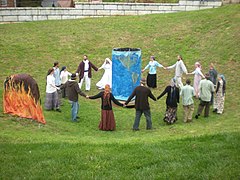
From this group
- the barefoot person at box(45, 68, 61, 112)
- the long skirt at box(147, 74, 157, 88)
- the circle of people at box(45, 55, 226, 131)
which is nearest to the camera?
the circle of people at box(45, 55, 226, 131)

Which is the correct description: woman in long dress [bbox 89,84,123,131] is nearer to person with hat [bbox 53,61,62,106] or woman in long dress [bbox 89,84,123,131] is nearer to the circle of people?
the circle of people

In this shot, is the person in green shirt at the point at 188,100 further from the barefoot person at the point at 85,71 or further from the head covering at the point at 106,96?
the barefoot person at the point at 85,71

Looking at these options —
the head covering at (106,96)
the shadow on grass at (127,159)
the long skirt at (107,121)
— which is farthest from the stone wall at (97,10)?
the shadow on grass at (127,159)

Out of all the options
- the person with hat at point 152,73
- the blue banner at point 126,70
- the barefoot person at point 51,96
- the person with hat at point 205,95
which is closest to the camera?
the person with hat at point 205,95

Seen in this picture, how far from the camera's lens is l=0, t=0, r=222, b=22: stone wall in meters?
30.4

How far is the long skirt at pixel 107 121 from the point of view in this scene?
543 inches

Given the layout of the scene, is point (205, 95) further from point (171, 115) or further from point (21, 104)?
point (21, 104)

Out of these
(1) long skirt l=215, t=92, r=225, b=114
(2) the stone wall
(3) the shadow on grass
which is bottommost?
(3) the shadow on grass

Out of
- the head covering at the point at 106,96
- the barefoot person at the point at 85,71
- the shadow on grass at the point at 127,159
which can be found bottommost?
the shadow on grass at the point at 127,159

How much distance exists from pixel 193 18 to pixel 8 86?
17448 mm

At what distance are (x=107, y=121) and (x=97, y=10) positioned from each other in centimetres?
1874

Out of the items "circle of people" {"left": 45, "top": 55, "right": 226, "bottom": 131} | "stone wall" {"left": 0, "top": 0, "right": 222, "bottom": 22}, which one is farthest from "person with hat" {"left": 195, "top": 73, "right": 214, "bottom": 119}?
"stone wall" {"left": 0, "top": 0, "right": 222, "bottom": 22}

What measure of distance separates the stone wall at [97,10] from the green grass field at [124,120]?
1228mm

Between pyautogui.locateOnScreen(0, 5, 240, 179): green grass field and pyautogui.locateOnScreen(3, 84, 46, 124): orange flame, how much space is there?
11.7 inches
